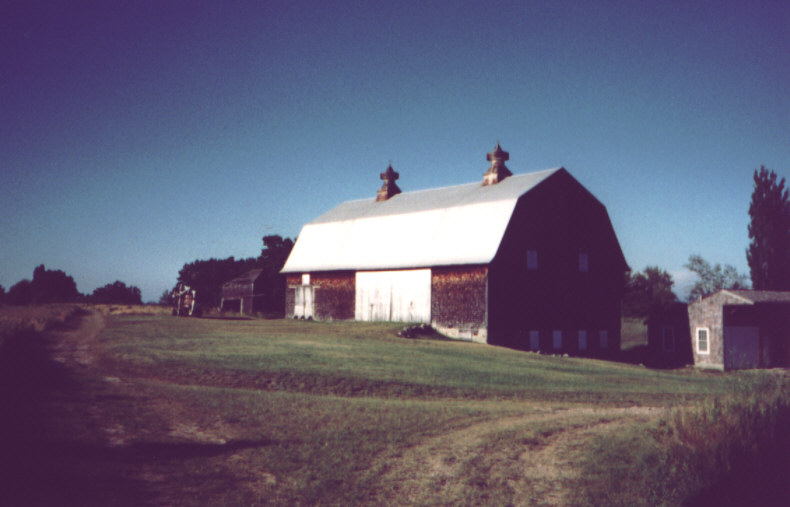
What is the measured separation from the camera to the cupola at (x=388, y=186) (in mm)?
47281

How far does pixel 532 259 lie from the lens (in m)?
35.2

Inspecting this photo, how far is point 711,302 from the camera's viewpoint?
35.5 m

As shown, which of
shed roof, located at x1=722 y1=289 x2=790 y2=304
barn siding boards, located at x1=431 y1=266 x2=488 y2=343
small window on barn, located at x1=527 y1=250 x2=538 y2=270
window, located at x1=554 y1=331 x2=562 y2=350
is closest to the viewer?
shed roof, located at x1=722 y1=289 x2=790 y2=304

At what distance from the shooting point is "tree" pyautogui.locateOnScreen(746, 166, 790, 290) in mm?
49812

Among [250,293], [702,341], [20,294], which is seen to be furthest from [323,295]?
[20,294]

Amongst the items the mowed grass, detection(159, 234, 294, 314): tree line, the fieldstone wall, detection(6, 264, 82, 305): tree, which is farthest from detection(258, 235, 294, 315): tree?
the fieldstone wall

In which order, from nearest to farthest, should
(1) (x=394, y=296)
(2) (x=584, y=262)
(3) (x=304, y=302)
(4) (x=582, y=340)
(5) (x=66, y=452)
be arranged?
(5) (x=66, y=452) < (4) (x=582, y=340) < (2) (x=584, y=262) < (1) (x=394, y=296) < (3) (x=304, y=302)

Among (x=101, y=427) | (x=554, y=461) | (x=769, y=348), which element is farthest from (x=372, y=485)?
(x=769, y=348)

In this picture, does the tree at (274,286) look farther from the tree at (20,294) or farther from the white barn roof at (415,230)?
the tree at (20,294)

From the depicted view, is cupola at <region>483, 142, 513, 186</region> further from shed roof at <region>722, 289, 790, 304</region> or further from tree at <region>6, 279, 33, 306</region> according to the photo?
tree at <region>6, 279, 33, 306</region>

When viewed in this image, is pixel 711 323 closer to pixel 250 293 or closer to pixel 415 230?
pixel 415 230

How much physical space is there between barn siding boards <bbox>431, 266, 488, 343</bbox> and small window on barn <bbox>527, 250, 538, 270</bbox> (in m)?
3.19

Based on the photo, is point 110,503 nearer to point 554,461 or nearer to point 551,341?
point 554,461

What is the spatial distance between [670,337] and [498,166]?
15639 millimetres
